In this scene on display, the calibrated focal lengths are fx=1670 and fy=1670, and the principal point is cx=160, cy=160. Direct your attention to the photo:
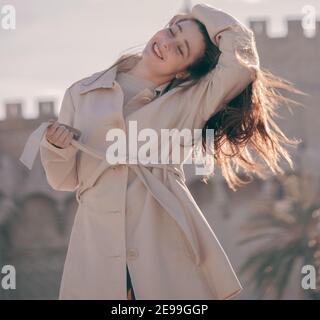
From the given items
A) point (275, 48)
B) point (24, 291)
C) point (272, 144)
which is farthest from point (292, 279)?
point (272, 144)

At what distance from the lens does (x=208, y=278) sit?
19.7 feet

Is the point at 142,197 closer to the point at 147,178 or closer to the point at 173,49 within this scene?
the point at 147,178

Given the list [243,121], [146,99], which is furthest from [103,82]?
[243,121]

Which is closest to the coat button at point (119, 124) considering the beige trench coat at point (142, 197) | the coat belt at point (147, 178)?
the beige trench coat at point (142, 197)

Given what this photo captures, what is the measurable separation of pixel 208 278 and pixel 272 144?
1.84 feet

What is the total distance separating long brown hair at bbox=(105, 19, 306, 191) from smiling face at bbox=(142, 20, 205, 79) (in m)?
0.03

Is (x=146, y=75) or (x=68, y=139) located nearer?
(x=68, y=139)

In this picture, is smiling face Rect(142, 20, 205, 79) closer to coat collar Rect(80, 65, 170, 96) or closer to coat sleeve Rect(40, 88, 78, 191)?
coat collar Rect(80, 65, 170, 96)

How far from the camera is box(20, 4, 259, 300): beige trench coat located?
5.92 m

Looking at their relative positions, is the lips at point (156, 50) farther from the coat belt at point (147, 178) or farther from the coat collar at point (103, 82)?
the coat belt at point (147, 178)

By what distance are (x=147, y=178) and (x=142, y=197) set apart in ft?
0.24

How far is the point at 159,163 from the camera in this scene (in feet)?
19.9
